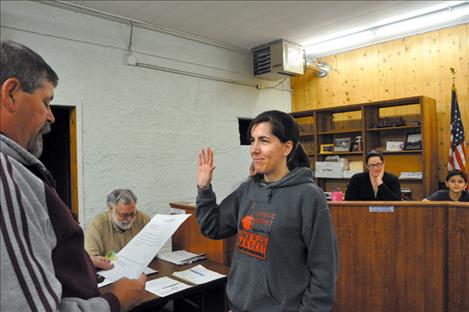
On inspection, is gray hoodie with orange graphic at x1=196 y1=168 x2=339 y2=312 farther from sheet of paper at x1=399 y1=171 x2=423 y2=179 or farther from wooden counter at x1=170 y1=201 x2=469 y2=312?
sheet of paper at x1=399 y1=171 x2=423 y2=179

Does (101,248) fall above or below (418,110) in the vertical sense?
below

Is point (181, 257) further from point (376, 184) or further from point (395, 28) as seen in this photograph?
point (395, 28)

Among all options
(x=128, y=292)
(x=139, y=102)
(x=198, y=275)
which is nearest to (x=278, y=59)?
(x=139, y=102)

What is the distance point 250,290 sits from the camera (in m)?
1.35

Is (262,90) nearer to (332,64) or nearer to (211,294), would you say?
(332,64)

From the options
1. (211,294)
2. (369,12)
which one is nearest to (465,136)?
(369,12)

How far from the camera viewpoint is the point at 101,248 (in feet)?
8.32

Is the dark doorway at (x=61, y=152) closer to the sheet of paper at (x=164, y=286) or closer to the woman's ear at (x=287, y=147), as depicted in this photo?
the sheet of paper at (x=164, y=286)

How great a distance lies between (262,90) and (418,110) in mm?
2236

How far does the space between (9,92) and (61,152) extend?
138 inches

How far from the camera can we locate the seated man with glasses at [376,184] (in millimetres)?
3357

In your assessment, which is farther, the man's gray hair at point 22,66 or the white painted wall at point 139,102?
the white painted wall at point 139,102

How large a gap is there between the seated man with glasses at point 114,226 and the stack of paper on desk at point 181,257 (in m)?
0.34

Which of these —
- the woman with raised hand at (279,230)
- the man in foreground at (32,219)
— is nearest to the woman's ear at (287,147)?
the woman with raised hand at (279,230)
